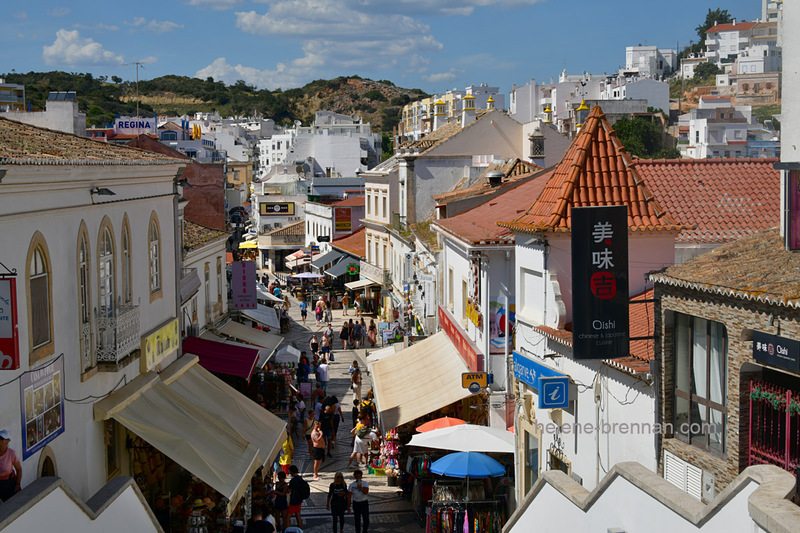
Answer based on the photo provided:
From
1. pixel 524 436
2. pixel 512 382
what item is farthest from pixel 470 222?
pixel 524 436

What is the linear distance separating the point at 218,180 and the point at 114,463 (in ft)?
72.9

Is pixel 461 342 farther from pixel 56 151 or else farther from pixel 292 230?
pixel 292 230

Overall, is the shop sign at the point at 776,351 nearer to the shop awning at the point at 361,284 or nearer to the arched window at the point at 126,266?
the arched window at the point at 126,266

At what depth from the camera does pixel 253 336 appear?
3086 cm

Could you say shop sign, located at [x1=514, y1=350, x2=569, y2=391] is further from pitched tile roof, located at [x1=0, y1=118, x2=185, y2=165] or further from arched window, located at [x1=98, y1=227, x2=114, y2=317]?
pitched tile roof, located at [x1=0, y1=118, x2=185, y2=165]

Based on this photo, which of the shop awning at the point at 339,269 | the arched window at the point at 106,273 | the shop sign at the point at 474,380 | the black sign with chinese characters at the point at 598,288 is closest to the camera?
the black sign with chinese characters at the point at 598,288

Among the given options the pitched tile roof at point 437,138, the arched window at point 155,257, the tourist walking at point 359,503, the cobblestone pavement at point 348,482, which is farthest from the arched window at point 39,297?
the pitched tile roof at point 437,138

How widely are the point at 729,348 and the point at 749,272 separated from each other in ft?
2.98

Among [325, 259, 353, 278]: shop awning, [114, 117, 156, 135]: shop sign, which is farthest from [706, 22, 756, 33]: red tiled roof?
[325, 259, 353, 278]: shop awning

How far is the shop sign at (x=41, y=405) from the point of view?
11398 mm

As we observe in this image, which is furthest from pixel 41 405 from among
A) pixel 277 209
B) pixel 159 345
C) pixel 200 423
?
pixel 277 209

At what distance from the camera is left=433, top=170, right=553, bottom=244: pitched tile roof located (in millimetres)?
20016

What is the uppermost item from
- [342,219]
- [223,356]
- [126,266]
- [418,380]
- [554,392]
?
[126,266]

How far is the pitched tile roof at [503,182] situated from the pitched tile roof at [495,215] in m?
0.70
